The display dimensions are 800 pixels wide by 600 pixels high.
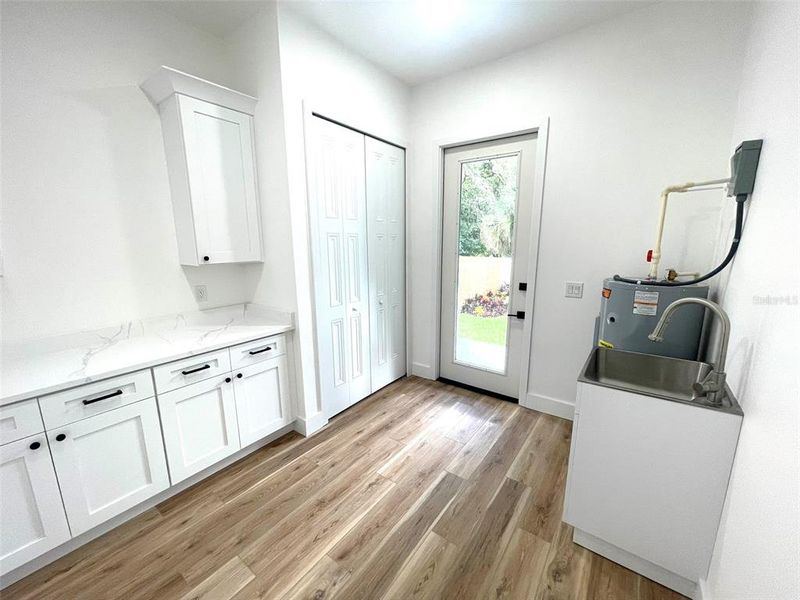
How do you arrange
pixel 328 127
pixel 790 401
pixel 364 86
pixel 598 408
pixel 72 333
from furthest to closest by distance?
1. pixel 364 86
2. pixel 328 127
3. pixel 72 333
4. pixel 598 408
5. pixel 790 401

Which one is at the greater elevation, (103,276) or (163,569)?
(103,276)

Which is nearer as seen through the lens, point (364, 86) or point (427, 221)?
point (364, 86)

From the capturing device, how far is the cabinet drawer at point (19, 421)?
1.23m

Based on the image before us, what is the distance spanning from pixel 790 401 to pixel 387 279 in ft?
7.96

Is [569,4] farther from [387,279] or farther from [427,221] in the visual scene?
[387,279]

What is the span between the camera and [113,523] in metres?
1.61

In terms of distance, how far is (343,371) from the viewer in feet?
8.46

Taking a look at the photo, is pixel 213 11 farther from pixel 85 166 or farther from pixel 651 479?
pixel 651 479

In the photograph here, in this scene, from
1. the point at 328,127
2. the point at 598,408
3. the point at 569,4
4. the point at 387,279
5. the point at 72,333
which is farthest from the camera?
the point at 387,279

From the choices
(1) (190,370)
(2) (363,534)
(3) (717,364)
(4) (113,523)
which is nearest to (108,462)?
(4) (113,523)

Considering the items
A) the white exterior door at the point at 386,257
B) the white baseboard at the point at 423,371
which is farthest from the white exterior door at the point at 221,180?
the white baseboard at the point at 423,371

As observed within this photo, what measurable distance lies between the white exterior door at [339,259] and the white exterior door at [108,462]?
103 centimetres

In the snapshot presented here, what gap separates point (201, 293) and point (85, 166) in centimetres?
92

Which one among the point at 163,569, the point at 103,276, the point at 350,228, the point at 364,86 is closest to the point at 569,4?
the point at 364,86
